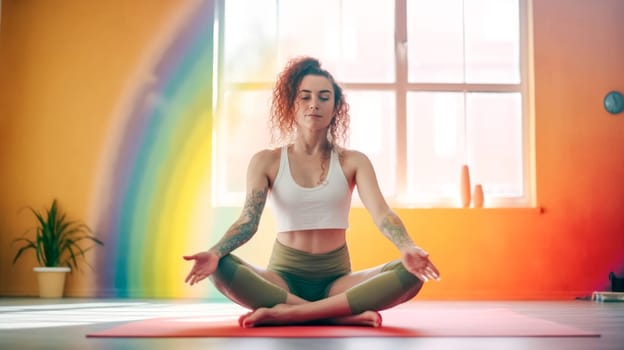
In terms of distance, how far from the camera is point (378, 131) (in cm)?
549

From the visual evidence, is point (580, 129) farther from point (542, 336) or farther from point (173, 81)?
point (542, 336)

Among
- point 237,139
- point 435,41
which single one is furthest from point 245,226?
point 435,41

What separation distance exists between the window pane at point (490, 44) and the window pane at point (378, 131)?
0.66 metres

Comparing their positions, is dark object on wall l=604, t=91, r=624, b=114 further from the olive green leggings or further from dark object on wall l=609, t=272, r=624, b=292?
the olive green leggings

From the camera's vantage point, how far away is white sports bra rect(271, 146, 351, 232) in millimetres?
2883

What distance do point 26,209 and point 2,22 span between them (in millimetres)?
1313

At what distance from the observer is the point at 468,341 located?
2.33m

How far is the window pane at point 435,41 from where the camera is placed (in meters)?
5.55

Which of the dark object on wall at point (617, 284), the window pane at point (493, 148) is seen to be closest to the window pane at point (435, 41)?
the window pane at point (493, 148)

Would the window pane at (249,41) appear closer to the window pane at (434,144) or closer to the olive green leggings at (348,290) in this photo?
the window pane at (434,144)

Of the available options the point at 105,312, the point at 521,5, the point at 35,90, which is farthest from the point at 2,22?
the point at 521,5

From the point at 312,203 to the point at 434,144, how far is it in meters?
2.75

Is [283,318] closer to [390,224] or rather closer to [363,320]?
[363,320]

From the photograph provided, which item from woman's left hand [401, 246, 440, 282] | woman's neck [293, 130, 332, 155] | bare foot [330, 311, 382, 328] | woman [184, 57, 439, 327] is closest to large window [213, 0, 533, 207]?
woman [184, 57, 439, 327]
